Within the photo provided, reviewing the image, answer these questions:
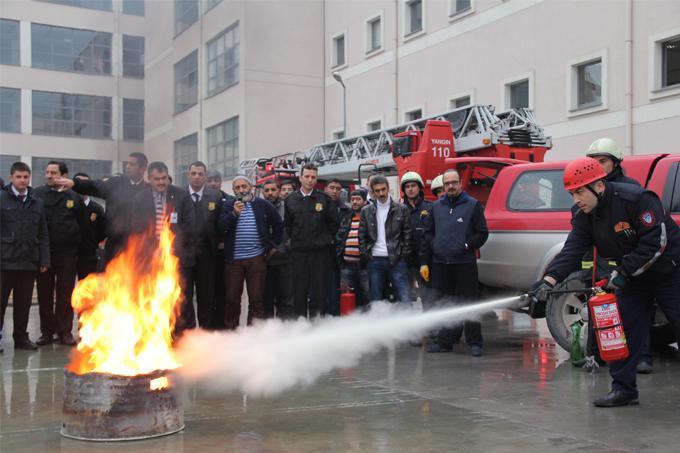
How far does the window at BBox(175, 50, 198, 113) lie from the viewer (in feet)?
125

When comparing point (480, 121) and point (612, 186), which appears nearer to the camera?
point (612, 186)

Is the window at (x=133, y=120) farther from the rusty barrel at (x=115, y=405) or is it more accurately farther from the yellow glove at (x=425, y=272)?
the rusty barrel at (x=115, y=405)

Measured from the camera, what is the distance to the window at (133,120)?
157ft

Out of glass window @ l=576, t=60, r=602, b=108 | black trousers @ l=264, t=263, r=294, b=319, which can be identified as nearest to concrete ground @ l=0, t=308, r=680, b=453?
black trousers @ l=264, t=263, r=294, b=319

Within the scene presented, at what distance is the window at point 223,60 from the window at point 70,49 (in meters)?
14.5

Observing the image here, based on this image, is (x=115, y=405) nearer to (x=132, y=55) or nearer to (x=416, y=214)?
(x=416, y=214)

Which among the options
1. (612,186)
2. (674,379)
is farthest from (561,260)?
(674,379)

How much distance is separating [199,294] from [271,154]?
24.6 meters

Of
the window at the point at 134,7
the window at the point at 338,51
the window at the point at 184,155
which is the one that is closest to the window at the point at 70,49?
the window at the point at 134,7

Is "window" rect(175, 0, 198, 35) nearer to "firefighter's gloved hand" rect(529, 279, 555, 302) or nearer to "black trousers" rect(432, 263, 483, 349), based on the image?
"black trousers" rect(432, 263, 483, 349)

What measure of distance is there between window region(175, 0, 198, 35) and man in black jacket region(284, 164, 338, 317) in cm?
3072

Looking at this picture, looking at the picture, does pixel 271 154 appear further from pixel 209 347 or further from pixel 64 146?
pixel 209 347

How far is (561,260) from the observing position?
5984 millimetres

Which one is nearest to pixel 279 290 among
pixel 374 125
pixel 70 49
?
pixel 374 125
